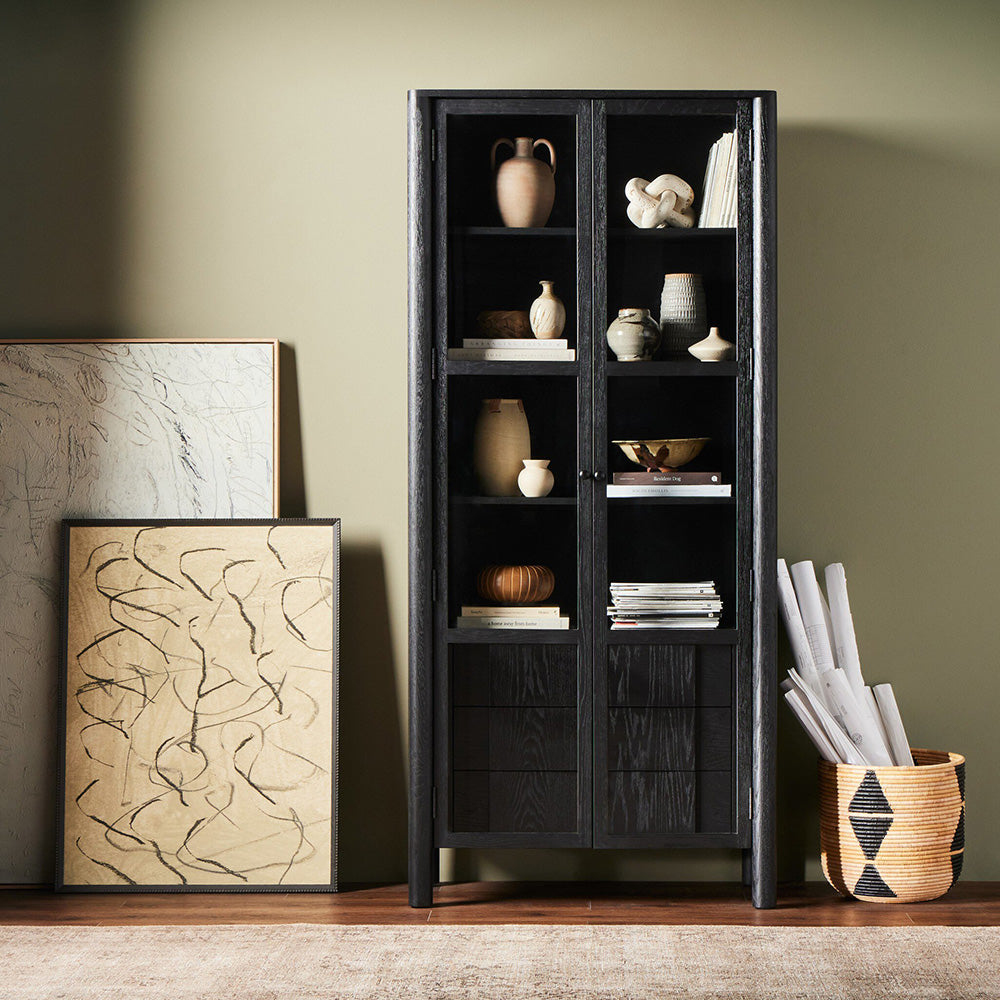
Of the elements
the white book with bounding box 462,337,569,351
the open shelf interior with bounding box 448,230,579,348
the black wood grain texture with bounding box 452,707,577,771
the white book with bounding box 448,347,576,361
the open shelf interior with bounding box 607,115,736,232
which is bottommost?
the black wood grain texture with bounding box 452,707,577,771

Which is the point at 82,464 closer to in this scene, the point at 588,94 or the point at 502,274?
the point at 502,274

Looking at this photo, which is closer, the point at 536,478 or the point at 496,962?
the point at 496,962

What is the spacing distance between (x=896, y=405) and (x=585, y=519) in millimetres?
972

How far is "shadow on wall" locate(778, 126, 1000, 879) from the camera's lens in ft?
9.20

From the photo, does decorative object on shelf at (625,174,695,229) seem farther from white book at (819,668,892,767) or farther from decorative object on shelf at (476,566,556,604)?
white book at (819,668,892,767)

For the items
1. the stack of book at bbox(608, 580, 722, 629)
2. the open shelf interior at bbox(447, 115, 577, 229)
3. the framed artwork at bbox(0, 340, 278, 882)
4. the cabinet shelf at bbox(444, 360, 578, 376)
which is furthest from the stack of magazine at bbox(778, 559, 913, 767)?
the framed artwork at bbox(0, 340, 278, 882)

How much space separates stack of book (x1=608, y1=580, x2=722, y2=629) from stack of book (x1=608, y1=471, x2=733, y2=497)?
8.8 inches

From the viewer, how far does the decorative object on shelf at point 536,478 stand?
252cm

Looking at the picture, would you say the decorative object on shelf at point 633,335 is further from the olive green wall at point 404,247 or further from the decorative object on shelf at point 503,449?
the olive green wall at point 404,247

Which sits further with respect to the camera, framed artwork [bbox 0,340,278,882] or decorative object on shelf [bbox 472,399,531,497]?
framed artwork [bbox 0,340,278,882]

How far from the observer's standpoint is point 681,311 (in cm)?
253

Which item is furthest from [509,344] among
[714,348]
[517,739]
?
[517,739]

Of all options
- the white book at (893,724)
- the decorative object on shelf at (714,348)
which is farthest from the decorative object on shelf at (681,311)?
the white book at (893,724)

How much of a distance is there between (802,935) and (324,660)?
134 centimetres
